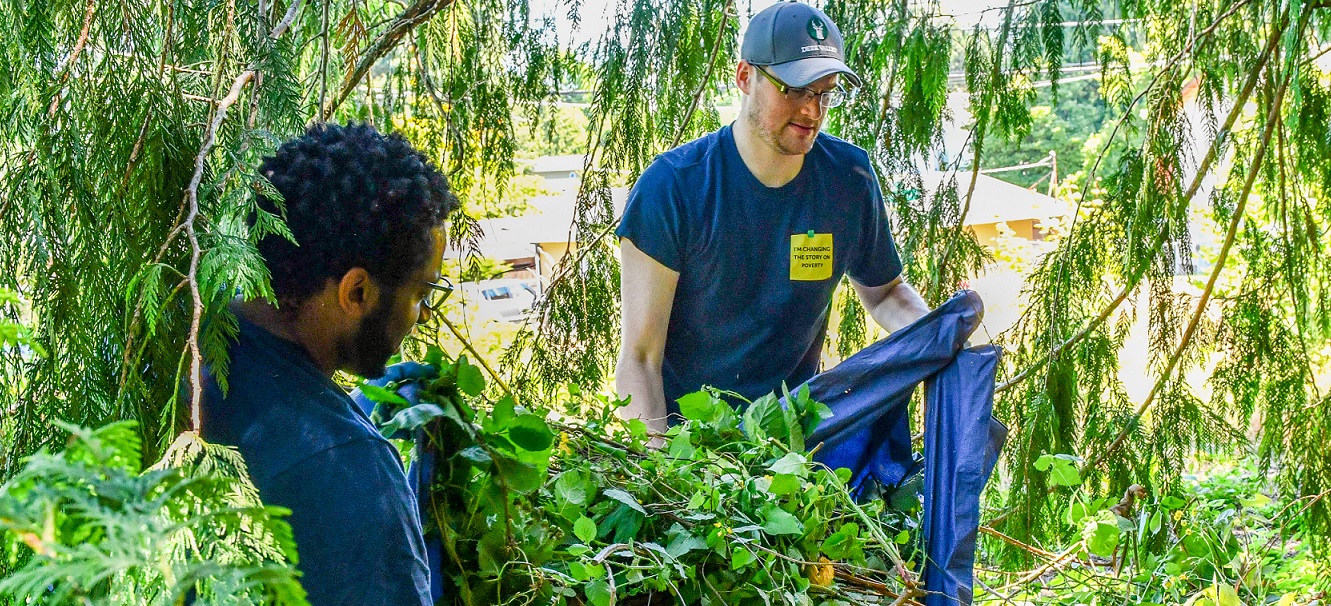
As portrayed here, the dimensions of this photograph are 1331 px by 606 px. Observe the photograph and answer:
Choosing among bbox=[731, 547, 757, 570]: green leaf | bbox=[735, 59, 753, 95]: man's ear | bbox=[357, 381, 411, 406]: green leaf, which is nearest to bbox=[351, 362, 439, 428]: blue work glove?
bbox=[357, 381, 411, 406]: green leaf

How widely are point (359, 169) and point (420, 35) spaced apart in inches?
66.3

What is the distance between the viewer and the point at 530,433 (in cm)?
102

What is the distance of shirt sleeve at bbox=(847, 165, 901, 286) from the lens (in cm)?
203

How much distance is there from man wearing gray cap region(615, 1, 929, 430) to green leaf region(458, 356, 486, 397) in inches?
34.3

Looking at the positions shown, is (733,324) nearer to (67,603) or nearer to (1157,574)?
(1157,574)

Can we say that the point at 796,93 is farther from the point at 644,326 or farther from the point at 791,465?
the point at 791,465

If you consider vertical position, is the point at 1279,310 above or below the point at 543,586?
below

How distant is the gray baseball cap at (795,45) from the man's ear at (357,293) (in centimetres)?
102

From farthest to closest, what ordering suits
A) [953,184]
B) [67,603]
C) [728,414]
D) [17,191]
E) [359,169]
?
[953,184] → [728,414] → [359,169] → [17,191] → [67,603]

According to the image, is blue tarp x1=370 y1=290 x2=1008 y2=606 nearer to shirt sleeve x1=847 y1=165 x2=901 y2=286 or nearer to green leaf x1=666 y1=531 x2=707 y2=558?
green leaf x1=666 y1=531 x2=707 y2=558

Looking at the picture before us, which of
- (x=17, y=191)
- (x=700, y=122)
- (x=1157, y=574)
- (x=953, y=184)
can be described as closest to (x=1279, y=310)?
(x=953, y=184)

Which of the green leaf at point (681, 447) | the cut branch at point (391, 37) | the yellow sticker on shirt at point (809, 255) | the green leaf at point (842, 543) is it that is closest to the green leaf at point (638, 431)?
the green leaf at point (681, 447)

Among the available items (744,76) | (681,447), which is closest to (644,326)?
(744,76)

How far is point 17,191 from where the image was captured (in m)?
0.93
